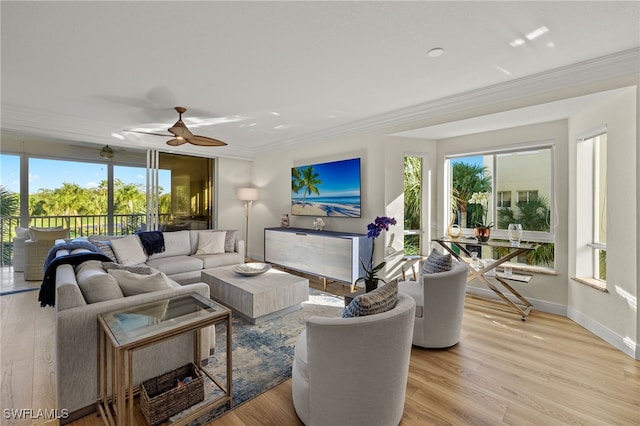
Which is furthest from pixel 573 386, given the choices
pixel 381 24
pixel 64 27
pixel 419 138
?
pixel 64 27

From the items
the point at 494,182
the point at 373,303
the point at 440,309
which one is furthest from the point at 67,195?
the point at 494,182

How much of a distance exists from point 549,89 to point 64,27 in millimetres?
4054

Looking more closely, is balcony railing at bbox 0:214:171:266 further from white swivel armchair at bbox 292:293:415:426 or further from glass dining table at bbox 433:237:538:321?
glass dining table at bbox 433:237:538:321

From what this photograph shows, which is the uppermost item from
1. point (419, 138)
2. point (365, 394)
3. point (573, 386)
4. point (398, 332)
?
point (419, 138)

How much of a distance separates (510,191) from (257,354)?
372 centimetres

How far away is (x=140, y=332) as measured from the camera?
1.55m

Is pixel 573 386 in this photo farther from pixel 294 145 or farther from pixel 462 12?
pixel 294 145

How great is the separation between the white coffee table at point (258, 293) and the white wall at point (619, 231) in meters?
2.92

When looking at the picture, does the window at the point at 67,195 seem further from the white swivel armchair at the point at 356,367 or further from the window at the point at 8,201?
the white swivel armchair at the point at 356,367

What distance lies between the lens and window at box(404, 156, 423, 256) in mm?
4422

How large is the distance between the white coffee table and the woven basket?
992mm

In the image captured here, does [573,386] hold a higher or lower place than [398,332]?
lower

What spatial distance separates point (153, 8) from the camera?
1.83 metres

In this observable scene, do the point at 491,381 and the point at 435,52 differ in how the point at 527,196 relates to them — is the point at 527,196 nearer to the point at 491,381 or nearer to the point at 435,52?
the point at 435,52
